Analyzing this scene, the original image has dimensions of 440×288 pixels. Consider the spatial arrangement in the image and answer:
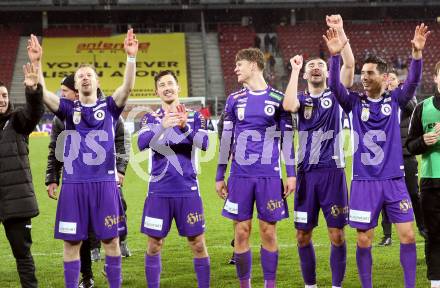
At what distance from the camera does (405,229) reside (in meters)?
6.38

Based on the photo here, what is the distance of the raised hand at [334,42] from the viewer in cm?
646

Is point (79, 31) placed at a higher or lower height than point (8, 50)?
higher

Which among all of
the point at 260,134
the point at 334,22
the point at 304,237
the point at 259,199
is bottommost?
the point at 304,237

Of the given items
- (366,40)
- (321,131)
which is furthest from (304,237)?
(366,40)

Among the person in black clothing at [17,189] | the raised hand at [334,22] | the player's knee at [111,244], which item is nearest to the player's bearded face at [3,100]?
the person in black clothing at [17,189]

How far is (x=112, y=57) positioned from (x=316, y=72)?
32.0 m

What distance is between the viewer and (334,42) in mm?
6496

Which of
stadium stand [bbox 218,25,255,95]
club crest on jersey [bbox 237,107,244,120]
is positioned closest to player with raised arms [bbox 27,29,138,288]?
club crest on jersey [bbox 237,107,244,120]

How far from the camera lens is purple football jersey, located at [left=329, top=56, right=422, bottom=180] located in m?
6.54

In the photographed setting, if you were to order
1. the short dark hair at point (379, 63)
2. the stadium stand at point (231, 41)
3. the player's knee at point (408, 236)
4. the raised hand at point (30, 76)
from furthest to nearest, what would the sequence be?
the stadium stand at point (231, 41) → the short dark hair at point (379, 63) → the player's knee at point (408, 236) → the raised hand at point (30, 76)

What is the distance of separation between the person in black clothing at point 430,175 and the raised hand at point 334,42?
878mm

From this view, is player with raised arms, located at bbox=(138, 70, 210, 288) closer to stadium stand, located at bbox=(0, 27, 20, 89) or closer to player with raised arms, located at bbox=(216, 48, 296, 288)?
player with raised arms, located at bbox=(216, 48, 296, 288)

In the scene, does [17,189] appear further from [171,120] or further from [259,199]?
[259,199]

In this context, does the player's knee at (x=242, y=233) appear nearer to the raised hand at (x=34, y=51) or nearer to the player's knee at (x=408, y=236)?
the player's knee at (x=408, y=236)
